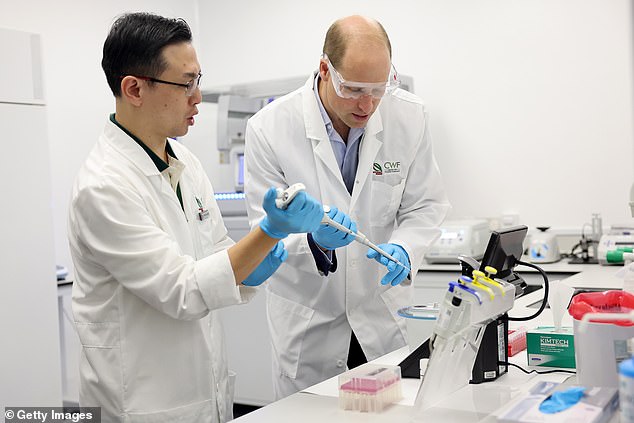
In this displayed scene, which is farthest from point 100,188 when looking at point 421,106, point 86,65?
point 86,65

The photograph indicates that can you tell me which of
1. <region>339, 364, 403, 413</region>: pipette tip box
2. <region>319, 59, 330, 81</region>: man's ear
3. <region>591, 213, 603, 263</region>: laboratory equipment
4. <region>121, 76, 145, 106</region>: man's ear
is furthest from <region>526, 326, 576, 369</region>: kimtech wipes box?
<region>591, 213, 603, 263</region>: laboratory equipment

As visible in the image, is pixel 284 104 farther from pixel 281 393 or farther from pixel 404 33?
pixel 404 33

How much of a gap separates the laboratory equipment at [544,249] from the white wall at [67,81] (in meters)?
2.58

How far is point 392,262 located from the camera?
193 centimetres

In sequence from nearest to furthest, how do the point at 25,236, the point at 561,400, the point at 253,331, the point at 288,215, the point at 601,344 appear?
the point at 561,400 < the point at 601,344 < the point at 288,215 < the point at 25,236 < the point at 253,331

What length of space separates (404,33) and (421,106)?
2075 millimetres

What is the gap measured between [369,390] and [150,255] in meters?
0.55

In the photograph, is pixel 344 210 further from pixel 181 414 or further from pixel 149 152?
pixel 181 414

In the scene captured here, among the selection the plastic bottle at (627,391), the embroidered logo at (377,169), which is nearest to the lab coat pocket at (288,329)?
the embroidered logo at (377,169)

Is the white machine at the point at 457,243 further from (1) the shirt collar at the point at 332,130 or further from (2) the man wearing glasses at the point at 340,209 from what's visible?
(1) the shirt collar at the point at 332,130

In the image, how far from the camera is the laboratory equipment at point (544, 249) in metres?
3.45

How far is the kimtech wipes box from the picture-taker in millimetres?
1642

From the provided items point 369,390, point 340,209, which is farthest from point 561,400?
point 340,209

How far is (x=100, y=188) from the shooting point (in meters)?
1.54
